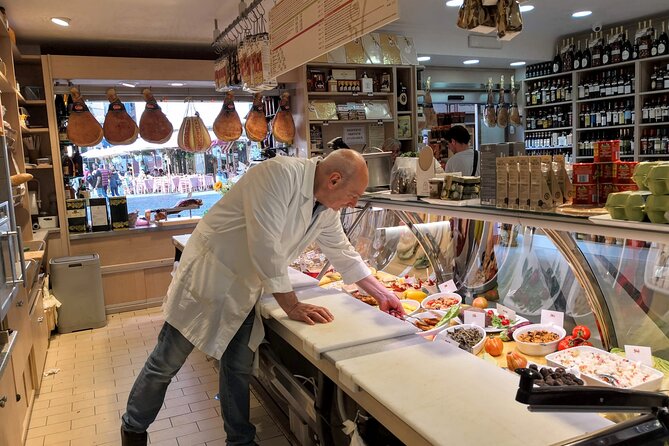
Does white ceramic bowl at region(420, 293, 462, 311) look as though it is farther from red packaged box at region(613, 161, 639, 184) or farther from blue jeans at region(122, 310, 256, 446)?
red packaged box at region(613, 161, 639, 184)

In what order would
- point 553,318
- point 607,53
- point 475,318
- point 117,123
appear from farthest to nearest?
point 607,53 → point 117,123 → point 475,318 → point 553,318

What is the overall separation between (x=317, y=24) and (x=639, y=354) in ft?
7.30

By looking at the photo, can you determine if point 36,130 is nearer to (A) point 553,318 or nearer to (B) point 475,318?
(B) point 475,318

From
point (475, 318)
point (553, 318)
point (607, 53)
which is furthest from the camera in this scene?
point (607, 53)

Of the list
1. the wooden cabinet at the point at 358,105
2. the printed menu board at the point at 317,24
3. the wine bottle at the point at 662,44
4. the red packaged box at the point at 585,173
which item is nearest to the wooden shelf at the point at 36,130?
the wooden cabinet at the point at 358,105

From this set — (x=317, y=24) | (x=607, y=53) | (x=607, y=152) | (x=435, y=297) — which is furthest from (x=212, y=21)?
(x=607, y=53)

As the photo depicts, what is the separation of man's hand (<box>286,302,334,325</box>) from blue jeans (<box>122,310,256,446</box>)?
45 cm

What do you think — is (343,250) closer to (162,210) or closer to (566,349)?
(566,349)

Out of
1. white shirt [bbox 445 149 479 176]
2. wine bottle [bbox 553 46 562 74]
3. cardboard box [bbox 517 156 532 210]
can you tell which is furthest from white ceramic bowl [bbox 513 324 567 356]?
wine bottle [bbox 553 46 562 74]

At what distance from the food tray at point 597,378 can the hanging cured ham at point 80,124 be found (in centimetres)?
561

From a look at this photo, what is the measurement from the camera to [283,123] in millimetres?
6750

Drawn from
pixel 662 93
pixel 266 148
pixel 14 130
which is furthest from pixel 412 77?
pixel 14 130

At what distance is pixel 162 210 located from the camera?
693 centimetres

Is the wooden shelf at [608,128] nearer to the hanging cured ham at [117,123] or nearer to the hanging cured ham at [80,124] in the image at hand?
the hanging cured ham at [117,123]
